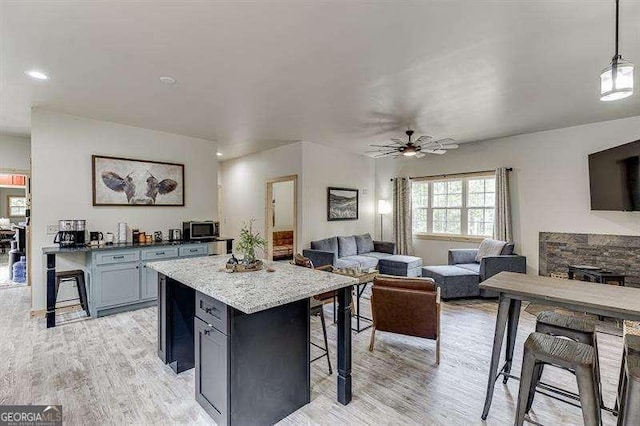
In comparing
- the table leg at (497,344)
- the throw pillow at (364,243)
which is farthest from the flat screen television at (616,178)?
the throw pillow at (364,243)

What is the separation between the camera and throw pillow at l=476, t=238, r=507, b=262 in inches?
203

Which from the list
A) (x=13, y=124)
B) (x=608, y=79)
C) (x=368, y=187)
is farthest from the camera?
(x=368, y=187)

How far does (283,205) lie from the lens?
31.2 feet

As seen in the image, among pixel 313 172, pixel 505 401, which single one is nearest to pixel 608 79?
pixel 505 401

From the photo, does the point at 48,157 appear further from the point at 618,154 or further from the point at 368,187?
the point at 618,154

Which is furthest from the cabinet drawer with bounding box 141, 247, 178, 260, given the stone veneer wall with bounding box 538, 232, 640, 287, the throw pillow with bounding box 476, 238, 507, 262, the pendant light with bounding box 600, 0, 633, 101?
the stone veneer wall with bounding box 538, 232, 640, 287

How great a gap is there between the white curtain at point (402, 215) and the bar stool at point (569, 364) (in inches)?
195

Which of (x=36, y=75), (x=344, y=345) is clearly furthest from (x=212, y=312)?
(x=36, y=75)

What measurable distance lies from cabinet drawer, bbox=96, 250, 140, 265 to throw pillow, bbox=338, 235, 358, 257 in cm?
353

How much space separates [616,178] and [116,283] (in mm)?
6747

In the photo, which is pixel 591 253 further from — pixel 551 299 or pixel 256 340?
pixel 256 340

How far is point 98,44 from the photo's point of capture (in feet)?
8.02

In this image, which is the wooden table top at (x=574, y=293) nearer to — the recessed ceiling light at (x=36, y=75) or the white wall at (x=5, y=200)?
the recessed ceiling light at (x=36, y=75)

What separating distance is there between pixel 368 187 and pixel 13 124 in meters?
6.58
